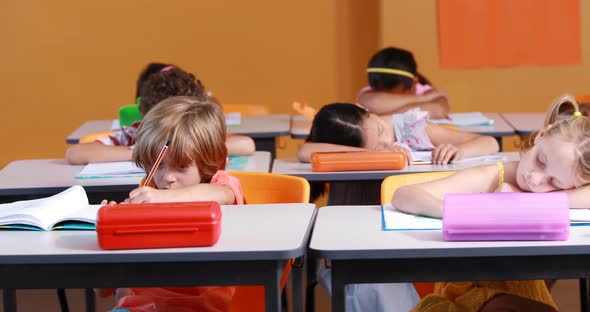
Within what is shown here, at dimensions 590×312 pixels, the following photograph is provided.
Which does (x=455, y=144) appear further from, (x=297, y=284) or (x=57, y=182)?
(x=297, y=284)

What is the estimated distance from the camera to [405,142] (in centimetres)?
349

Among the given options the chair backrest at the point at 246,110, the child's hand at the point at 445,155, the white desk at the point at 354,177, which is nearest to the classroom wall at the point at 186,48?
the chair backrest at the point at 246,110

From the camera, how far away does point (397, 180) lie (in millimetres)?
2559

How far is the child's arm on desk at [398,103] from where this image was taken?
420 centimetres

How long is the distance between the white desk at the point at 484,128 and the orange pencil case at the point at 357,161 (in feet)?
3.05

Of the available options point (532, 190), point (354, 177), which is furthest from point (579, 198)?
point (354, 177)

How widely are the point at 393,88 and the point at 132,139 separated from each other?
1308 mm

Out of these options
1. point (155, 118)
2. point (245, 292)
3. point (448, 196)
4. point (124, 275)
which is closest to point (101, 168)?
point (155, 118)

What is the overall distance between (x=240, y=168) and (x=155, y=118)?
64 centimetres

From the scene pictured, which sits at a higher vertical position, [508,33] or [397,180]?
[508,33]

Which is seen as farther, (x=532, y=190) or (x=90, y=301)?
(x=90, y=301)

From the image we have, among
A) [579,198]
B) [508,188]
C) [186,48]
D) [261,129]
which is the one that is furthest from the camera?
[186,48]

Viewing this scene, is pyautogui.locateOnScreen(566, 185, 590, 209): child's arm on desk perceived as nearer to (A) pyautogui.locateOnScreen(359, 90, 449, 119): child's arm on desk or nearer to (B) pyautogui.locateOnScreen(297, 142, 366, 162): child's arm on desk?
(B) pyautogui.locateOnScreen(297, 142, 366, 162): child's arm on desk

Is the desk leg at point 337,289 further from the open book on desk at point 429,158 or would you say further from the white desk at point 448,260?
the open book on desk at point 429,158
